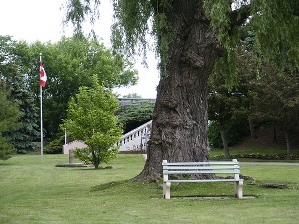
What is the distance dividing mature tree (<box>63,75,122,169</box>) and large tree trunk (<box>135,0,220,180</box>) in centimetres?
1186

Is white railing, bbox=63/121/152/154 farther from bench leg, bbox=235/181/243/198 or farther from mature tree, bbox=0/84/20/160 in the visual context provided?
bench leg, bbox=235/181/243/198

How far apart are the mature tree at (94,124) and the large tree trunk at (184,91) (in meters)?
11.9

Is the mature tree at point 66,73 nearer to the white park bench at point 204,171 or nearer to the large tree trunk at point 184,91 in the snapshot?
the large tree trunk at point 184,91

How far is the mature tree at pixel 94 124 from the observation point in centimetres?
2783

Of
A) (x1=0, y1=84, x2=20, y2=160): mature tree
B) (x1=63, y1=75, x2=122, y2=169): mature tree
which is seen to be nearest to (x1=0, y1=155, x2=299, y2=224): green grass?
(x1=63, y1=75, x2=122, y2=169): mature tree

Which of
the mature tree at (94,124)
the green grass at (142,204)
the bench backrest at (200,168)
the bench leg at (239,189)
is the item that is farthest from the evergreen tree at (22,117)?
the bench leg at (239,189)

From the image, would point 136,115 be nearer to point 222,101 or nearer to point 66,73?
point 66,73

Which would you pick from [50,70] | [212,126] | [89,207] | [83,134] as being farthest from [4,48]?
[89,207]

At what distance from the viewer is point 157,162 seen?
16.0 m

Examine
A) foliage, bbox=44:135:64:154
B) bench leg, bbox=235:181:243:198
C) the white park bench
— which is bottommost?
bench leg, bbox=235:181:243:198

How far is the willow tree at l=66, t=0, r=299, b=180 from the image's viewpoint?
15.4 m

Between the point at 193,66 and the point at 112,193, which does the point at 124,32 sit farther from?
the point at 112,193

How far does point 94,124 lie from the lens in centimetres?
2802

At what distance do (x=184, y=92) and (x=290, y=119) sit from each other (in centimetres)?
1748
